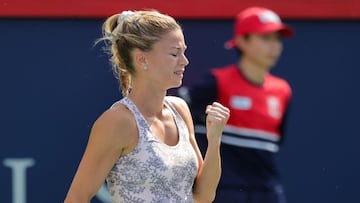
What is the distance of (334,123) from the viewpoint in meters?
4.27

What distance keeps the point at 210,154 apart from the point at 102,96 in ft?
4.23

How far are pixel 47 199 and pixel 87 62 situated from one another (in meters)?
0.61

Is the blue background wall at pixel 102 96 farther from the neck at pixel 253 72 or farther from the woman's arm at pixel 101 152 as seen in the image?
the woman's arm at pixel 101 152

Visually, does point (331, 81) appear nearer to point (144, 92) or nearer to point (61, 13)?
point (61, 13)

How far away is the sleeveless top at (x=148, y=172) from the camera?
8.86 feet

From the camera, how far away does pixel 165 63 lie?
281 cm

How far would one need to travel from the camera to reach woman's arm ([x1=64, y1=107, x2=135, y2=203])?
106 inches

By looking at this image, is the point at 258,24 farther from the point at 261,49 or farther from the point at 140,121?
the point at 140,121

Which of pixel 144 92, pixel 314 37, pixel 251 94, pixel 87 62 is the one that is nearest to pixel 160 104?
pixel 144 92

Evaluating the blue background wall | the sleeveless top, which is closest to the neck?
the blue background wall

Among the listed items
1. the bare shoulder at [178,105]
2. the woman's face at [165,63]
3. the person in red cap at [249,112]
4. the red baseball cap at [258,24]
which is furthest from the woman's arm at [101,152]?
the red baseball cap at [258,24]

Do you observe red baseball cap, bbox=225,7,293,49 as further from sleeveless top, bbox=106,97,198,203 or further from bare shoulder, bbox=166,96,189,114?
sleeveless top, bbox=106,97,198,203

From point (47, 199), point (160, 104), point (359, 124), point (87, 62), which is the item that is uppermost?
point (160, 104)

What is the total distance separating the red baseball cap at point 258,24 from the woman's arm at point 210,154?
880 millimetres
